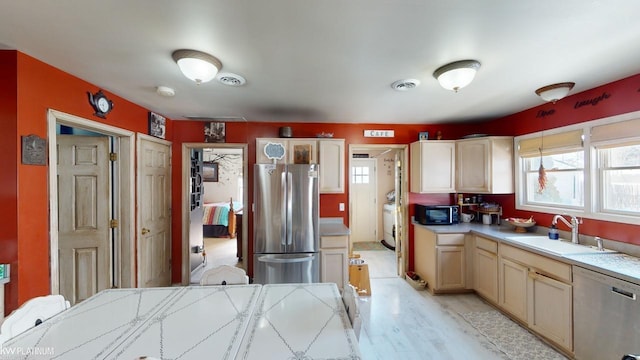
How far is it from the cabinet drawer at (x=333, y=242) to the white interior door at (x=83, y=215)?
2332mm

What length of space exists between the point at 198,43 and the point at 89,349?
5.50 feet

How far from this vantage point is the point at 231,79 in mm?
2035

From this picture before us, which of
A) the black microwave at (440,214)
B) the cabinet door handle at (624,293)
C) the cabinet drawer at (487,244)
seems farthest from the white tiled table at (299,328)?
the black microwave at (440,214)

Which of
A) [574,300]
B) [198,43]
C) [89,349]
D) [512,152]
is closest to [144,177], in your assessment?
[198,43]

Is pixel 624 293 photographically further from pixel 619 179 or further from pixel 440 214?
pixel 440 214

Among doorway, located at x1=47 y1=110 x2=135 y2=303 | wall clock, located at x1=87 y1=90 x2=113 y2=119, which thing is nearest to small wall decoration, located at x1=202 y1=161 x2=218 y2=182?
doorway, located at x1=47 y1=110 x2=135 y2=303

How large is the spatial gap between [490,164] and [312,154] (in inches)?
91.6

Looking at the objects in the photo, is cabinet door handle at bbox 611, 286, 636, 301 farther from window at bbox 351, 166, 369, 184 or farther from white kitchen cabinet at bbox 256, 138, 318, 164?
window at bbox 351, 166, 369, 184

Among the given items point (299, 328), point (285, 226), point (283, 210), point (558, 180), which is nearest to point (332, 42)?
point (299, 328)

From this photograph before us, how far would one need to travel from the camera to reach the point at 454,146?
341 centimetres

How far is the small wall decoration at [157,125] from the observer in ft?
9.75

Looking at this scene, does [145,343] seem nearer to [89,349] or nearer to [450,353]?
[89,349]

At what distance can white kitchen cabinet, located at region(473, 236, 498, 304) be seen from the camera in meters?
2.74

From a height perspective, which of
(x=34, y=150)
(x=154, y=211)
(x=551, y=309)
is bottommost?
(x=551, y=309)
